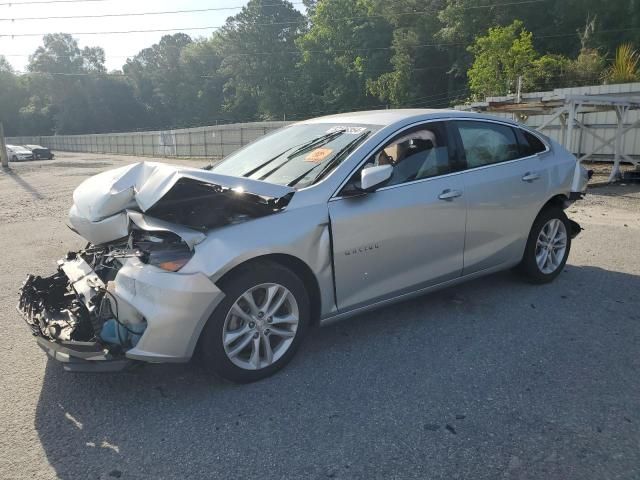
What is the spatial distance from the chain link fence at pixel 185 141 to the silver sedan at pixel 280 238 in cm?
2020

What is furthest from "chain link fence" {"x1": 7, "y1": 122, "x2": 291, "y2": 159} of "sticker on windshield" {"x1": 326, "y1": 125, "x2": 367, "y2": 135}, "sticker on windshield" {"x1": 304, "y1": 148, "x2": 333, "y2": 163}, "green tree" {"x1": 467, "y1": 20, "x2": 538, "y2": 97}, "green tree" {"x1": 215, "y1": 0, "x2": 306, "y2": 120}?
"green tree" {"x1": 215, "y1": 0, "x2": 306, "y2": 120}

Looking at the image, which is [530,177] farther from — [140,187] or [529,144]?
[140,187]

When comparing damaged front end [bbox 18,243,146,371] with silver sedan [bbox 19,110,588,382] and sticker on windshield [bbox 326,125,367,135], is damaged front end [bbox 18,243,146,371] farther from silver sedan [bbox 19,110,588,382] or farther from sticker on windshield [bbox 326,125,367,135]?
sticker on windshield [bbox 326,125,367,135]

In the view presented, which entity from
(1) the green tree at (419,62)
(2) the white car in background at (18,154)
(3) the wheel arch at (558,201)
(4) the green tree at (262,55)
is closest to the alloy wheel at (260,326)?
(3) the wheel arch at (558,201)

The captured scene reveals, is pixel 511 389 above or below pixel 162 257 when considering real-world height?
below

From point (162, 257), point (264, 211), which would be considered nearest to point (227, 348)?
point (162, 257)

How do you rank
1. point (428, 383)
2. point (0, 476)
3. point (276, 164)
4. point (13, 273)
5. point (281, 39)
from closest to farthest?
point (0, 476), point (428, 383), point (276, 164), point (13, 273), point (281, 39)

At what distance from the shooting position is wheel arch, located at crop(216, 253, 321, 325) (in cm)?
318

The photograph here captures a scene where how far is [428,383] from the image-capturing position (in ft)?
10.7

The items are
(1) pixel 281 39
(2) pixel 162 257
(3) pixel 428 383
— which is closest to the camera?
(2) pixel 162 257

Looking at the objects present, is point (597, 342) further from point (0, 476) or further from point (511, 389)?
point (0, 476)

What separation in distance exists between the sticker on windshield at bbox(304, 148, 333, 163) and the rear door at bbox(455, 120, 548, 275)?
1.19 metres

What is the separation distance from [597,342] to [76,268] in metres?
3.87

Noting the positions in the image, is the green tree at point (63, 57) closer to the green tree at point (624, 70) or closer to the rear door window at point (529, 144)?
the green tree at point (624, 70)
